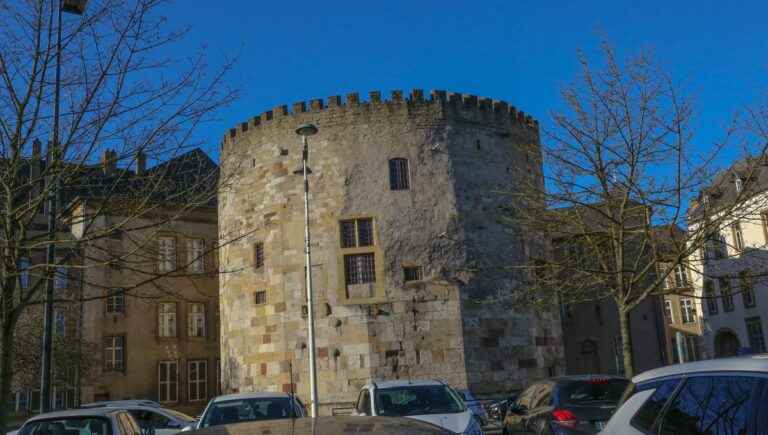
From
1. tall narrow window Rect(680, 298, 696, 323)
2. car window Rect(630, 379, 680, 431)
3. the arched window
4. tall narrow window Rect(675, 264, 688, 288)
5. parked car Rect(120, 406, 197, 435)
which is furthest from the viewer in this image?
tall narrow window Rect(680, 298, 696, 323)

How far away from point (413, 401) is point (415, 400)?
Answer: 1.6 inches

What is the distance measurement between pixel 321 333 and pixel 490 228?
251 inches

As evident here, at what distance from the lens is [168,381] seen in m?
32.5

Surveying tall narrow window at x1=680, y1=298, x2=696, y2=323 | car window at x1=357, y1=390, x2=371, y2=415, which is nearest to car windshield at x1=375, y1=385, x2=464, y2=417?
car window at x1=357, y1=390, x2=371, y2=415

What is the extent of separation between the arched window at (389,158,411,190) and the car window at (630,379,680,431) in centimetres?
1978

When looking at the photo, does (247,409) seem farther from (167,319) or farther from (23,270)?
(167,319)

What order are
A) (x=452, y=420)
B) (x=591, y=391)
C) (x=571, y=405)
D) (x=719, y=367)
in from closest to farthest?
(x=719, y=367), (x=571, y=405), (x=591, y=391), (x=452, y=420)

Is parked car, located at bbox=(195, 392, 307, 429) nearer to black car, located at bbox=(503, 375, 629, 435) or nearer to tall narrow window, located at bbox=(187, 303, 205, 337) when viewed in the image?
black car, located at bbox=(503, 375, 629, 435)

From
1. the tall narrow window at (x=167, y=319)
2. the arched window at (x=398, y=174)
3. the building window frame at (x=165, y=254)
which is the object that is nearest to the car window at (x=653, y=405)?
the building window frame at (x=165, y=254)

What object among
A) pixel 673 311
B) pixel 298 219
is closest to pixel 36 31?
pixel 298 219

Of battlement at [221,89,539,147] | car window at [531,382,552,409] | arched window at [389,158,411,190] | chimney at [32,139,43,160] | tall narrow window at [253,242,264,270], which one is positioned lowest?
car window at [531,382,552,409]

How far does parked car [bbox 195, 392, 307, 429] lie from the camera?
11.3 meters

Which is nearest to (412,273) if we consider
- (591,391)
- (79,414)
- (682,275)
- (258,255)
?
(258,255)

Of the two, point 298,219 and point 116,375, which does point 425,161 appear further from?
point 116,375
